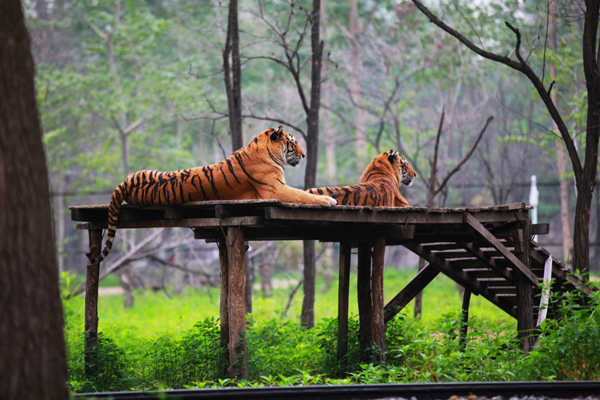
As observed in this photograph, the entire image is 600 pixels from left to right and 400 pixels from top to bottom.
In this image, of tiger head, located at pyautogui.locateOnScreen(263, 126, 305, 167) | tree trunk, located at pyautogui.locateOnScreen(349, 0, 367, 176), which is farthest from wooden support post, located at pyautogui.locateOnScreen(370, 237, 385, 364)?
tree trunk, located at pyautogui.locateOnScreen(349, 0, 367, 176)

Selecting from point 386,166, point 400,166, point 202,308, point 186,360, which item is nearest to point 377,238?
point 386,166

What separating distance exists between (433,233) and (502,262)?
937 millimetres

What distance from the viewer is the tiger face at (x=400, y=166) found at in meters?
8.27

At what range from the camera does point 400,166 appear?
329 inches

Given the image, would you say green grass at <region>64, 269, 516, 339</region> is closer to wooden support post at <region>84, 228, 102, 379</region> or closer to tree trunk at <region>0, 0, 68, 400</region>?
wooden support post at <region>84, 228, 102, 379</region>

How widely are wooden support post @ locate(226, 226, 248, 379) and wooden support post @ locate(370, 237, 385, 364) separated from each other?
1633 millimetres

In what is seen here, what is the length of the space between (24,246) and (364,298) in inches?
223

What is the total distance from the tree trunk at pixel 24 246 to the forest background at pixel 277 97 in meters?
11.4

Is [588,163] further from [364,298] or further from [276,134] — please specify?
[276,134]

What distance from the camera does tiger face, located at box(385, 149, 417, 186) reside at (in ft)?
27.1

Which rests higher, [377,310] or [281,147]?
[281,147]

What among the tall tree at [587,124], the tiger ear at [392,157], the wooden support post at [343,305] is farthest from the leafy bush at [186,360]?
the tall tree at [587,124]

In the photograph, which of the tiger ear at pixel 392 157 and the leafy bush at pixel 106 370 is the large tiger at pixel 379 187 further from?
the leafy bush at pixel 106 370

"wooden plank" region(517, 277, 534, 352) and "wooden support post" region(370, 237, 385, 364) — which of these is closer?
"wooden support post" region(370, 237, 385, 364)
